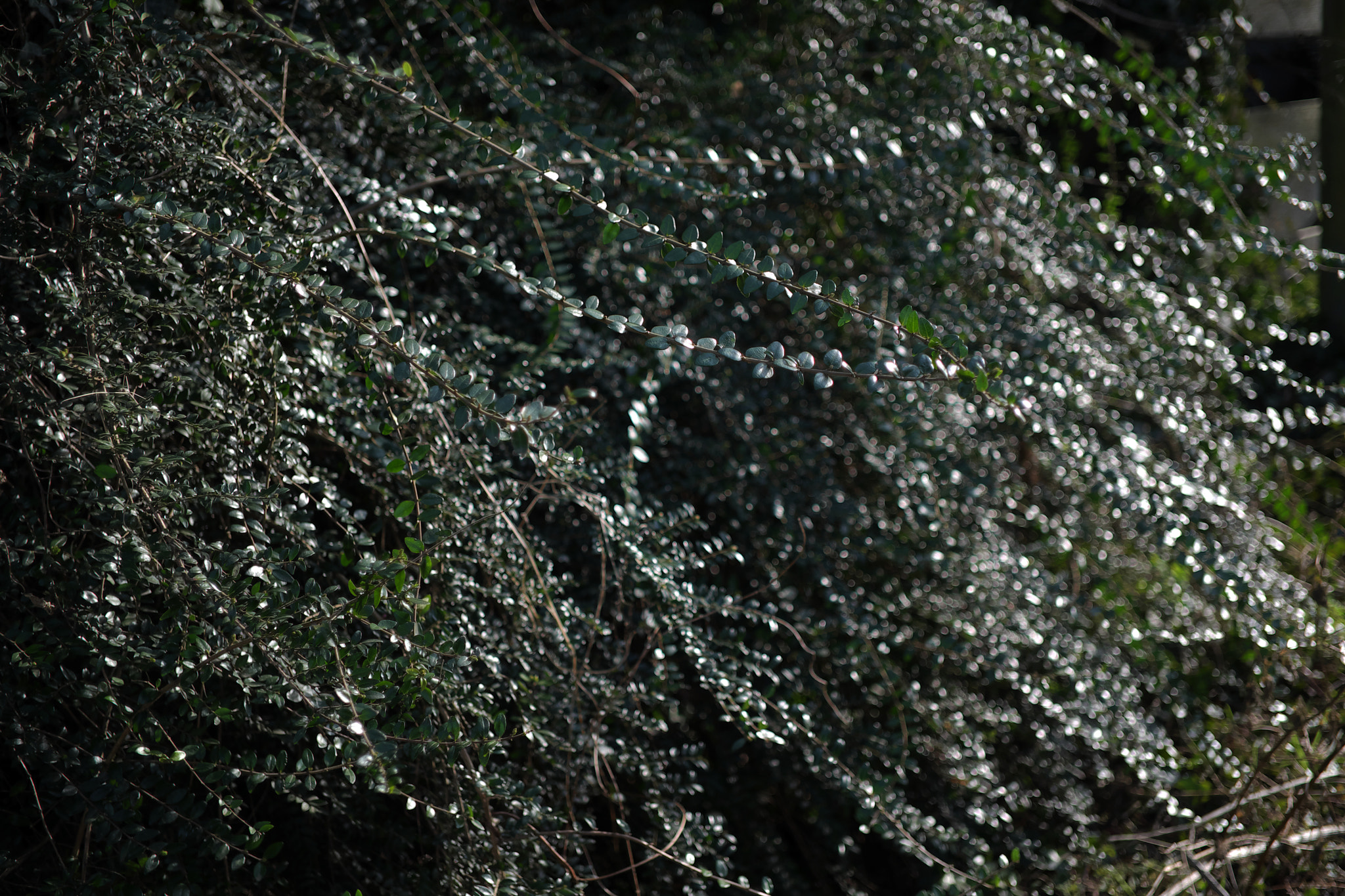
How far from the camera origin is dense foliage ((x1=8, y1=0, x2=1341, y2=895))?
1.08 metres

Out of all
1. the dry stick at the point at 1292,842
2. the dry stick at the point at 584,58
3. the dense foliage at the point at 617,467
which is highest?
the dry stick at the point at 584,58

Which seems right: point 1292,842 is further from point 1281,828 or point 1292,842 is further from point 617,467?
point 617,467

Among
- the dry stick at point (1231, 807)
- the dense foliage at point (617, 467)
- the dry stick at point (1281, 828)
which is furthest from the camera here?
the dry stick at point (1231, 807)

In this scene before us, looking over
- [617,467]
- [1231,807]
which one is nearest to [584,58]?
[617,467]

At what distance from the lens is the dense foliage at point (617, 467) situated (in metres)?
1.08

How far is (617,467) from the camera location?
160cm

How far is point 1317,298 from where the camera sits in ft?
11.7

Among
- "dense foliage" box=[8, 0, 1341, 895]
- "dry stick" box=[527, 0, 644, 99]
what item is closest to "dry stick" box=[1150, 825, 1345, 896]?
"dense foliage" box=[8, 0, 1341, 895]

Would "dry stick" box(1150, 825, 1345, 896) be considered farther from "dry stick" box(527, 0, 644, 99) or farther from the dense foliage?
"dry stick" box(527, 0, 644, 99)

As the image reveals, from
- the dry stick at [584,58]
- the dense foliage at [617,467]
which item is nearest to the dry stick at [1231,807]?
the dense foliage at [617,467]

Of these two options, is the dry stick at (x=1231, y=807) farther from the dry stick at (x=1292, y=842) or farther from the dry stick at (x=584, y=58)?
the dry stick at (x=584, y=58)

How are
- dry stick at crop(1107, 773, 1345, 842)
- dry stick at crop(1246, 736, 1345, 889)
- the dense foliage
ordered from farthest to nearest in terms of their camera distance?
dry stick at crop(1107, 773, 1345, 842)
dry stick at crop(1246, 736, 1345, 889)
the dense foliage

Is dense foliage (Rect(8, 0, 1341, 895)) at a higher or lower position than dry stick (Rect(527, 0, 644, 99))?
lower

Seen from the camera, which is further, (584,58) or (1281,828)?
(584,58)
